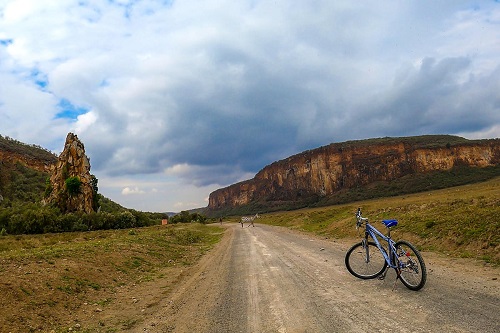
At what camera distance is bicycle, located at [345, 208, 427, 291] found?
273 inches

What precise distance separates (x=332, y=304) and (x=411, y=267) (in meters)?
2.05

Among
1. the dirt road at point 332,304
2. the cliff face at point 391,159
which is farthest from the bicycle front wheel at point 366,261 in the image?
the cliff face at point 391,159

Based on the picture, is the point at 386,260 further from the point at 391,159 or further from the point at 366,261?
the point at 391,159

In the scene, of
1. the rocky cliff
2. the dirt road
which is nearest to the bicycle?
the dirt road

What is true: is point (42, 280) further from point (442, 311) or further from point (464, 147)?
point (464, 147)

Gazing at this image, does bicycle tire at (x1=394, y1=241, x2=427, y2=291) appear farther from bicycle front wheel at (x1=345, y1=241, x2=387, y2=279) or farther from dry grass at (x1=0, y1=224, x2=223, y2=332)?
dry grass at (x1=0, y1=224, x2=223, y2=332)

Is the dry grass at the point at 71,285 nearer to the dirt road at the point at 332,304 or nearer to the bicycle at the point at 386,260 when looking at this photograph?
the dirt road at the point at 332,304

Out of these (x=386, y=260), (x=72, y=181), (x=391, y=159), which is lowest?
(x=386, y=260)

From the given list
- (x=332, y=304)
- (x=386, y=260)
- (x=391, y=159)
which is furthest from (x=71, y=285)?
(x=391, y=159)

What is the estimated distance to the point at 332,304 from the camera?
20.9 feet

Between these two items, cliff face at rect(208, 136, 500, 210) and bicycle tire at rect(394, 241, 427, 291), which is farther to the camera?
cliff face at rect(208, 136, 500, 210)

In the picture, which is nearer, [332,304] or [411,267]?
[332,304]

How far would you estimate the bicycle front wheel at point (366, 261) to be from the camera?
8.14 meters

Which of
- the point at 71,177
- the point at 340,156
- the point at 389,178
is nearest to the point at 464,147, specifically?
the point at 389,178
